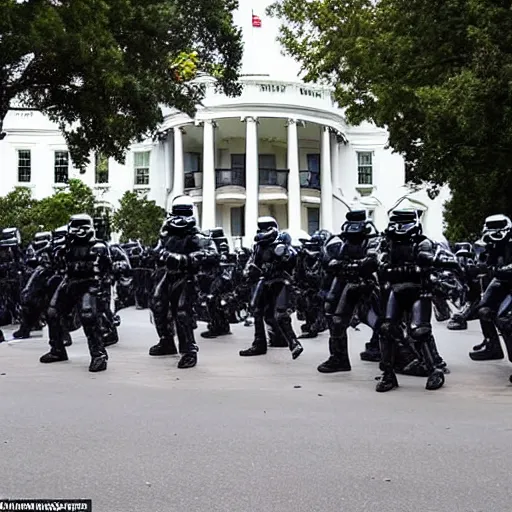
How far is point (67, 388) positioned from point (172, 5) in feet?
39.6

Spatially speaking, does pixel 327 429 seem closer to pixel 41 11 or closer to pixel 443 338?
pixel 443 338

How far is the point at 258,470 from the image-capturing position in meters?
→ 5.25

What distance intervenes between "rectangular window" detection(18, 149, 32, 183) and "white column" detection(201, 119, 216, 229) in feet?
34.5

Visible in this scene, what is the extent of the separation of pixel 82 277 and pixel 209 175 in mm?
23991

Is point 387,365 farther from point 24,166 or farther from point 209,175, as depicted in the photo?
point 24,166

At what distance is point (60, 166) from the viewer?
128ft

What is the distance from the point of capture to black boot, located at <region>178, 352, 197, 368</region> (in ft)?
32.6

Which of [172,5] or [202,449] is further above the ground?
[172,5]

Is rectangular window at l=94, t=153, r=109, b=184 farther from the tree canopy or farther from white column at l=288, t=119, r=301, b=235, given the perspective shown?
white column at l=288, t=119, r=301, b=235

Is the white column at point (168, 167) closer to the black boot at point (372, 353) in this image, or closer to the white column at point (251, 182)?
the white column at point (251, 182)

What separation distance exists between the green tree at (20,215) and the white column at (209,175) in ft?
23.1

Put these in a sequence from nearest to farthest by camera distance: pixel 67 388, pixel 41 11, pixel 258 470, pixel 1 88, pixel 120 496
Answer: pixel 120 496, pixel 258 470, pixel 67 388, pixel 41 11, pixel 1 88

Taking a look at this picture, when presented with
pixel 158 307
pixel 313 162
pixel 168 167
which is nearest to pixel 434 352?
pixel 158 307

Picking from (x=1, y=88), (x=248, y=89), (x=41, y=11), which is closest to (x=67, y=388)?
(x=41, y=11)
